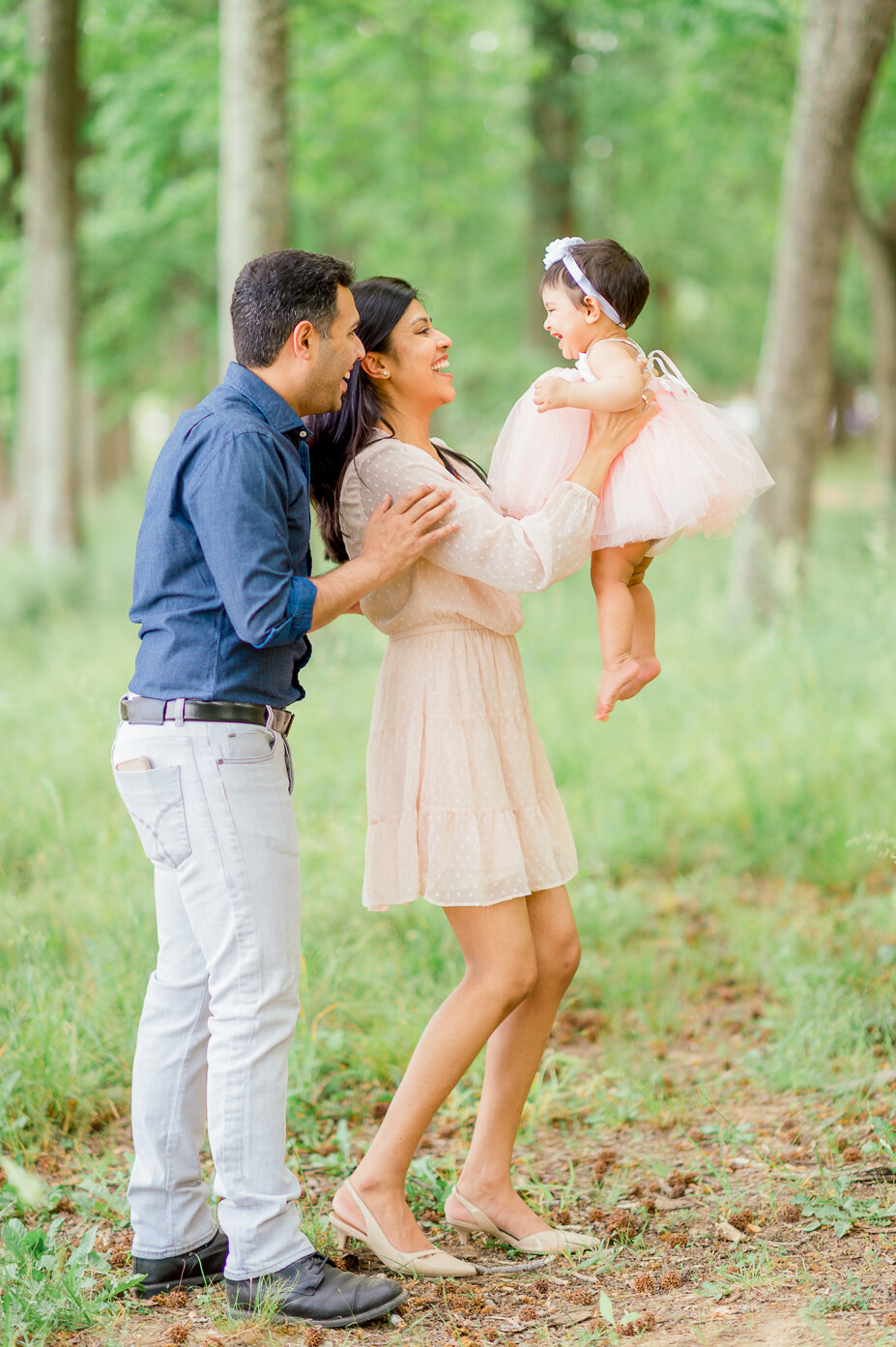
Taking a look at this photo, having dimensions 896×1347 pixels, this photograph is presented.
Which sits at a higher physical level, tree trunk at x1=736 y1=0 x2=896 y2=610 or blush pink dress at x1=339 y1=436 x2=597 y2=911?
tree trunk at x1=736 y1=0 x2=896 y2=610

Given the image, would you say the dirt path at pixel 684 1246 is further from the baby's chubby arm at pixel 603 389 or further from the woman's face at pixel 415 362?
the woman's face at pixel 415 362

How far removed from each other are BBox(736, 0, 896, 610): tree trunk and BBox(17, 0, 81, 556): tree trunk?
22.2ft

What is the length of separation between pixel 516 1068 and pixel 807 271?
7.25 m

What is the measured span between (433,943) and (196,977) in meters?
1.97

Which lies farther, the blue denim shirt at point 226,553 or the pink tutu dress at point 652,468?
the pink tutu dress at point 652,468

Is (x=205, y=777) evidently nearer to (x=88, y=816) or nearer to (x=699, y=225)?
(x=88, y=816)

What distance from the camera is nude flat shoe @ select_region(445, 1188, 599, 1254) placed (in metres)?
3.16

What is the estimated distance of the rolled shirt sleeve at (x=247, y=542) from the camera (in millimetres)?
2541

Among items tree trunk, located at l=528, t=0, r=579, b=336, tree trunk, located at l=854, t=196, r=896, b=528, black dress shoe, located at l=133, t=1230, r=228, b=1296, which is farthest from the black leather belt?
tree trunk, located at l=854, t=196, r=896, b=528

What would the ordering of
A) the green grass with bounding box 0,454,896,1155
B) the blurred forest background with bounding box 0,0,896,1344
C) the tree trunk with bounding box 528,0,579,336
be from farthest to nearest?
1. the tree trunk with bounding box 528,0,579,336
2. the blurred forest background with bounding box 0,0,896,1344
3. the green grass with bounding box 0,454,896,1155

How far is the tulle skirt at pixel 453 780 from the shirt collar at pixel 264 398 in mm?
614

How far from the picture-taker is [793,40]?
12.6m

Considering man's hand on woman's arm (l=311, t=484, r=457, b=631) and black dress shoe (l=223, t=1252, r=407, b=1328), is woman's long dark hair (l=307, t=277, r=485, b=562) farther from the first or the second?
black dress shoe (l=223, t=1252, r=407, b=1328)

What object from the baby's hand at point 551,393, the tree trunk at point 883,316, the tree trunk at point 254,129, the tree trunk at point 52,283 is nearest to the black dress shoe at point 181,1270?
the baby's hand at point 551,393
